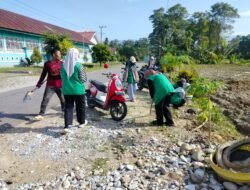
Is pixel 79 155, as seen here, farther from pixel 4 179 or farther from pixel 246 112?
pixel 246 112

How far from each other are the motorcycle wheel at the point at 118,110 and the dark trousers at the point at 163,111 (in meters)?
0.82

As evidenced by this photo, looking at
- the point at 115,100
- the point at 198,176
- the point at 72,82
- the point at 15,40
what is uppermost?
the point at 15,40

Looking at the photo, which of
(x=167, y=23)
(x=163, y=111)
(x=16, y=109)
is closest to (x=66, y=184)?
(x=163, y=111)

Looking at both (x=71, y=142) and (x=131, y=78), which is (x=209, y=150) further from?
(x=131, y=78)

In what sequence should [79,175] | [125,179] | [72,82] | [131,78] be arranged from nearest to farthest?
[125,179], [79,175], [72,82], [131,78]

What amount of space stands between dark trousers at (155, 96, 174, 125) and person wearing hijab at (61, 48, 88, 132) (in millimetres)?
1570

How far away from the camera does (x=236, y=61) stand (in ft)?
135

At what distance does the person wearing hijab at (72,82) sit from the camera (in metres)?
5.14

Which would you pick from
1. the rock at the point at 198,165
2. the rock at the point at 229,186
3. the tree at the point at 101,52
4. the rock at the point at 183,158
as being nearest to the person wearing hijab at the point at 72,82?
the rock at the point at 183,158

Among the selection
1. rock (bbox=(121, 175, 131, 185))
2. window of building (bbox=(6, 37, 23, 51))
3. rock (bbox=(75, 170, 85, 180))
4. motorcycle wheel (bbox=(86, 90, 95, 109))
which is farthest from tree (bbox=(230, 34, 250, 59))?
rock (bbox=(75, 170, 85, 180))

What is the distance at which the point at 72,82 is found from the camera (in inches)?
206

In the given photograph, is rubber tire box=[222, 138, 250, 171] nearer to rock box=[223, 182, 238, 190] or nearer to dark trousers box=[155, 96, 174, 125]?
rock box=[223, 182, 238, 190]

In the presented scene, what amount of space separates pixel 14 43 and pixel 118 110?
27006mm

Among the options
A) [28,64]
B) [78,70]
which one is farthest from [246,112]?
[28,64]
